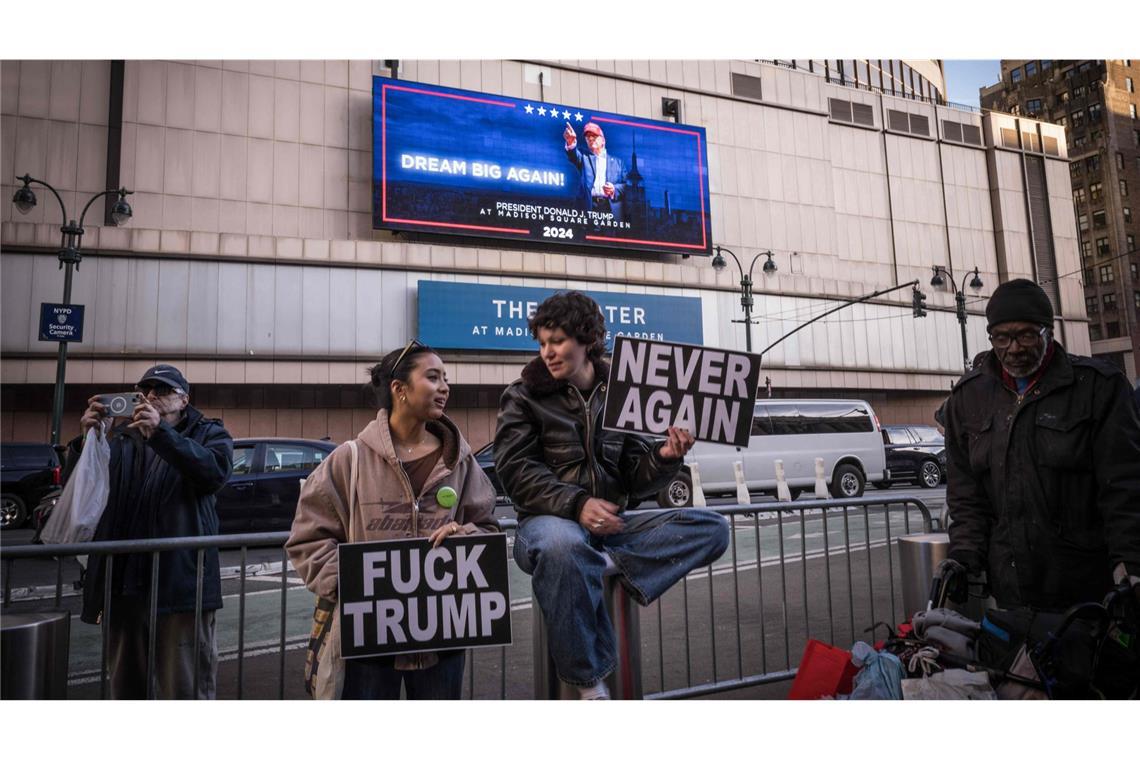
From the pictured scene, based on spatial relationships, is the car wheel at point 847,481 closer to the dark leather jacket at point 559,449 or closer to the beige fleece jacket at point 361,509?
the dark leather jacket at point 559,449

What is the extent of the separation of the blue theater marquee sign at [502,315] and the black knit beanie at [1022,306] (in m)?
22.1

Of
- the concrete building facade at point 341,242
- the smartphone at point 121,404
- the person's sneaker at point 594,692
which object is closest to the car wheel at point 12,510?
the concrete building facade at point 341,242

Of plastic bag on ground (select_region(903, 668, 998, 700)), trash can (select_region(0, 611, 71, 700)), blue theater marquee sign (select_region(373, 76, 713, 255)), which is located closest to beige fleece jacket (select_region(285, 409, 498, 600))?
trash can (select_region(0, 611, 71, 700))

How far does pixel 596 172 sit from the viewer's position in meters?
28.9

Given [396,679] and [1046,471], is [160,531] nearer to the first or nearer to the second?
[396,679]

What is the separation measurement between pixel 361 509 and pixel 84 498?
1875 millimetres

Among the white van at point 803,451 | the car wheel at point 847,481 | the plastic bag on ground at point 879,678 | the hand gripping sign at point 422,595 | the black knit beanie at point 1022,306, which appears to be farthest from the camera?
the car wheel at point 847,481

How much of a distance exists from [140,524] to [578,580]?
2.63 m

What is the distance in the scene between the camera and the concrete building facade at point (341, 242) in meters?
23.2

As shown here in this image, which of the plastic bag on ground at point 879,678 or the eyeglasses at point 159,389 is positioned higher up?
the eyeglasses at point 159,389

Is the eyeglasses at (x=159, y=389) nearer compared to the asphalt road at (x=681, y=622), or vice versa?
the eyeglasses at (x=159, y=389)

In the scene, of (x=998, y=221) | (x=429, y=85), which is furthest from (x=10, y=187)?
(x=998, y=221)

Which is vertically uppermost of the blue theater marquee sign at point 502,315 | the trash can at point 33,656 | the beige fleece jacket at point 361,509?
the blue theater marquee sign at point 502,315

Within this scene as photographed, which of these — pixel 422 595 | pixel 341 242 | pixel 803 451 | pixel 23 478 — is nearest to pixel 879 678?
pixel 422 595
